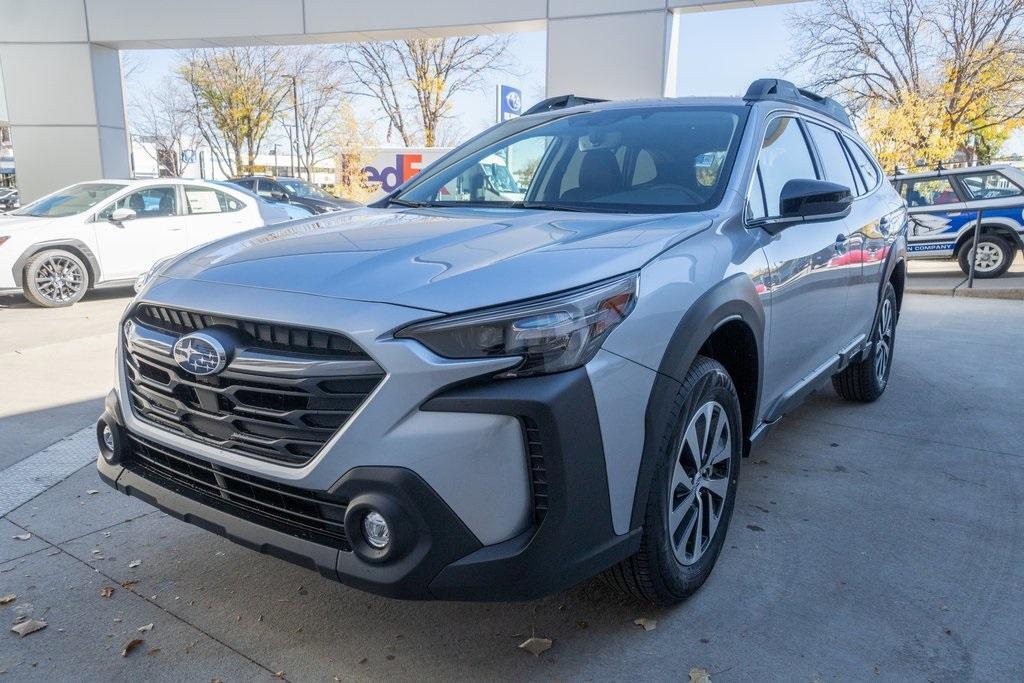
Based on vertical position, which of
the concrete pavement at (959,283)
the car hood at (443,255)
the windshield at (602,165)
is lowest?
the concrete pavement at (959,283)

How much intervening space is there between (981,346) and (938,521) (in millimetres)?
4620

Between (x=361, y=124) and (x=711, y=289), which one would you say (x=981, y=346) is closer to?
(x=711, y=289)

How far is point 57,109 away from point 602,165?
16.0 m

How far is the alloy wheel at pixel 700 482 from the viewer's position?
8.46 feet

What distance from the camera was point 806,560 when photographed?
3.11m

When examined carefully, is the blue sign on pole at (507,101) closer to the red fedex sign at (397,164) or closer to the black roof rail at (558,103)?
the red fedex sign at (397,164)

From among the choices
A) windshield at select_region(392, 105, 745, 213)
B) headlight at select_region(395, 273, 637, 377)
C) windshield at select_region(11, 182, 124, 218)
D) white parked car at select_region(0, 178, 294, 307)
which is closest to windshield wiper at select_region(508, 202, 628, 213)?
windshield at select_region(392, 105, 745, 213)

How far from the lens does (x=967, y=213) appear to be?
39.6ft

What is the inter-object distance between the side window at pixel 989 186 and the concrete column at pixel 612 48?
15.7ft

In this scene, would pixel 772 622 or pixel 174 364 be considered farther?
pixel 772 622

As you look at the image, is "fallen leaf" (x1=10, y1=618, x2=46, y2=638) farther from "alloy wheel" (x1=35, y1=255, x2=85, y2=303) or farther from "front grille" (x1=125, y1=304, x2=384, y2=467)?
"alloy wheel" (x1=35, y1=255, x2=85, y2=303)

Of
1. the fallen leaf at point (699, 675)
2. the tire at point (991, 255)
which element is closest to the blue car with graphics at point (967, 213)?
the tire at point (991, 255)

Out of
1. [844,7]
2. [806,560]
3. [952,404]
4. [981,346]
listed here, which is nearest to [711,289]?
[806,560]

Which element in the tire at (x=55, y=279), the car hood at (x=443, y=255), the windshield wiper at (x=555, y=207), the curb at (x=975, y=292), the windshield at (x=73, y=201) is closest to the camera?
the car hood at (x=443, y=255)
